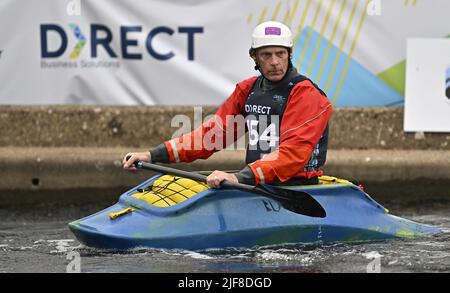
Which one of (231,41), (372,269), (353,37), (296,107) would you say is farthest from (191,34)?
(372,269)

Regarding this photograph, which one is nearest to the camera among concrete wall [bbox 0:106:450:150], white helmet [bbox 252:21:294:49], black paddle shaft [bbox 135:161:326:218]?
black paddle shaft [bbox 135:161:326:218]

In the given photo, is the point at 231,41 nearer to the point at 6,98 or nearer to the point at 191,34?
the point at 191,34

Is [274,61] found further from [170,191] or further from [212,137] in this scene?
[170,191]

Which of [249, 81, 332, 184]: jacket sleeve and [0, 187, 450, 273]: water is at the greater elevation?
[249, 81, 332, 184]: jacket sleeve

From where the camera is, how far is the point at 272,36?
8.62 meters

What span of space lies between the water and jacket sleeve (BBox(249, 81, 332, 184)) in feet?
1.79

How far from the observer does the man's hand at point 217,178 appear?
8227mm

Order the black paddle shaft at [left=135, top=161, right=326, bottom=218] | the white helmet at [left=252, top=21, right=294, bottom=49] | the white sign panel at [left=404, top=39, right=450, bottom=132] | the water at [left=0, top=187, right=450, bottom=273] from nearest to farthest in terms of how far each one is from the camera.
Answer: the water at [left=0, top=187, right=450, bottom=273]
the black paddle shaft at [left=135, top=161, right=326, bottom=218]
the white helmet at [left=252, top=21, right=294, bottom=49]
the white sign panel at [left=404, top=39, right=450, bottom=132]

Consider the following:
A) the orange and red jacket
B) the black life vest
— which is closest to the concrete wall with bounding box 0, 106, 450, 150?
the black life vest

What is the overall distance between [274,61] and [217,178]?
1.02 metres

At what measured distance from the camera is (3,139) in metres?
11.1

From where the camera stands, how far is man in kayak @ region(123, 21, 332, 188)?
8.44 metres

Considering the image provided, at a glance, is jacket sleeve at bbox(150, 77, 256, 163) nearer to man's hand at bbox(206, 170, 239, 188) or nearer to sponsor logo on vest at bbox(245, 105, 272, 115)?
sponsor logo on vest at bbox(245, 105, 272, 115)
